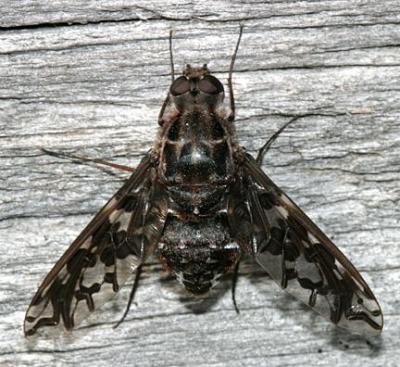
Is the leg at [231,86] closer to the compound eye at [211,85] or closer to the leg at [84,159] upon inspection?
the compound eye at [211,85]

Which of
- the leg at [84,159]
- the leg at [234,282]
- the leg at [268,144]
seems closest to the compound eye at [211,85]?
the leg at [268,144]

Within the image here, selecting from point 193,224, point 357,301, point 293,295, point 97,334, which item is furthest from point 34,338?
point 357,301

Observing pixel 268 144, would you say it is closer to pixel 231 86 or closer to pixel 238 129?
pixel 238 129

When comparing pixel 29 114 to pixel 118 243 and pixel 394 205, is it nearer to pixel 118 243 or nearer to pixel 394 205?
pixel 118 243

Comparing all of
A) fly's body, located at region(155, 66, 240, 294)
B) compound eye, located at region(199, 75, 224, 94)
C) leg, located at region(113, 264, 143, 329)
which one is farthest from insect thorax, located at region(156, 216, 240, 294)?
compound eye, located at region(199, 75, 224, 94)

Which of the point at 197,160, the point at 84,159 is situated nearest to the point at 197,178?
the point at 197,160

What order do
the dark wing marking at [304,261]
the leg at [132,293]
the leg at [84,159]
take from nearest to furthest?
the dark wing marking at [304,261] → the leg at [84,159] → the leg at [132,293]
